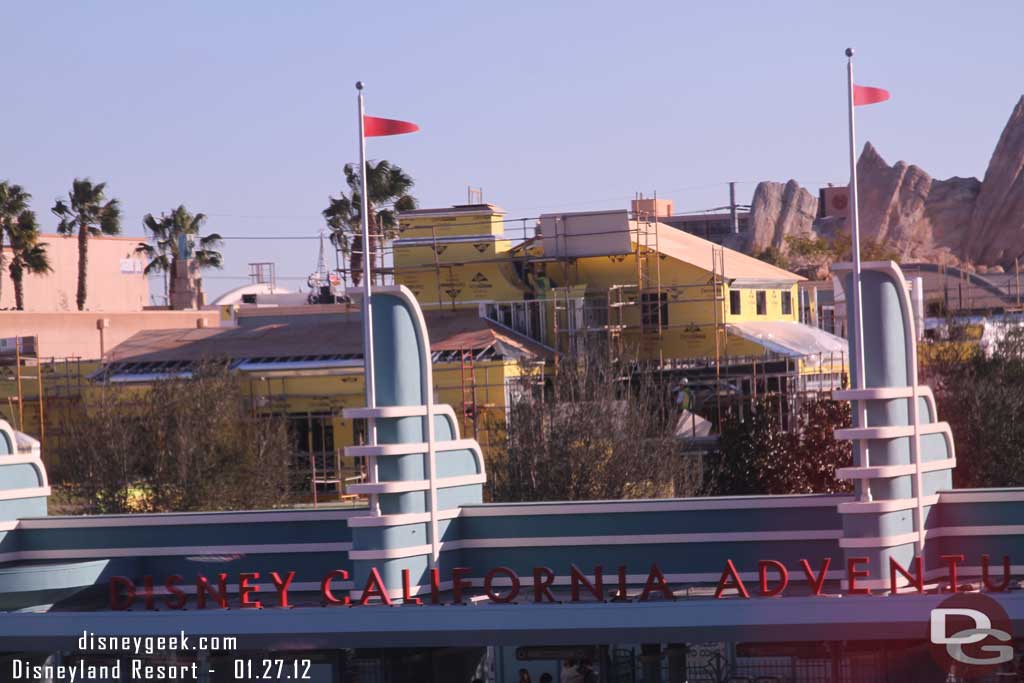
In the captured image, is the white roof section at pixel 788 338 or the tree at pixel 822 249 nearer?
the white roof section at pixel 788 338

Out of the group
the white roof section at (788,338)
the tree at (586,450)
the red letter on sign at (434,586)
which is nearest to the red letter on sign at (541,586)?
the red letter on sign at (434,586)

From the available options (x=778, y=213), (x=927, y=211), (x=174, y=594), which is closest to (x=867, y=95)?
(x=174, y=594)

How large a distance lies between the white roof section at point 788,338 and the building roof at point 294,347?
21.3 feet

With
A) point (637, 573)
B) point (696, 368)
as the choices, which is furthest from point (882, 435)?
point (696, 368)

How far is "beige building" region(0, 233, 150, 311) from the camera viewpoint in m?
73.9

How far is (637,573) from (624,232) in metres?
29.6

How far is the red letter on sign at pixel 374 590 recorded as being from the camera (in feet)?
55.1

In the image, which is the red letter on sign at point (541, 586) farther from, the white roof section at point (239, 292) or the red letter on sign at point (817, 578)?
the white roof section at point (239, 292)

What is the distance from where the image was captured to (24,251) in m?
68.6

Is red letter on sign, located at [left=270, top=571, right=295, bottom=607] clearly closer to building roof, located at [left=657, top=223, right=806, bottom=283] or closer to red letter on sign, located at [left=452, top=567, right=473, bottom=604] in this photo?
red letter on sign, located at [left=452, top=567, right=473, bottom=604]

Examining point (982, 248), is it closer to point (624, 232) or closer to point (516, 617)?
point (624, 232)

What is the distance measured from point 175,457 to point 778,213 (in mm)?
83773

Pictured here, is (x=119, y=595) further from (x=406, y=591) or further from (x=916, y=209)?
(x=916, y=209)

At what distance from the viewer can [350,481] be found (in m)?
43.9
